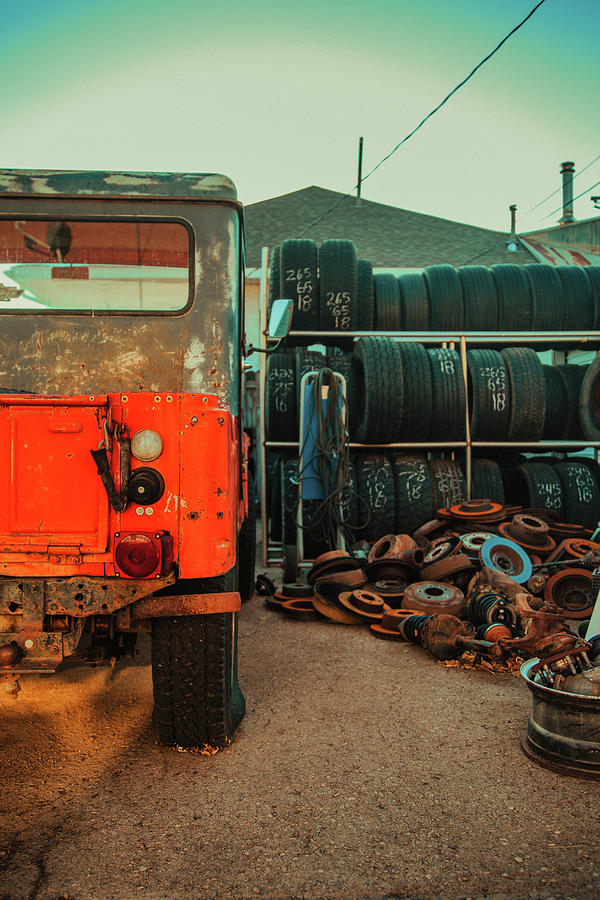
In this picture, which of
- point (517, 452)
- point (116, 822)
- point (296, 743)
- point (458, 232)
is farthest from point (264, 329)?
point (458, 232)

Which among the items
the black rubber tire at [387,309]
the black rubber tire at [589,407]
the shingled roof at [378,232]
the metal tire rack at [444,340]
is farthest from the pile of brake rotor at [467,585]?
the shingled roof at [378,232]

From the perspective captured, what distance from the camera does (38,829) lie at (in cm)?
244

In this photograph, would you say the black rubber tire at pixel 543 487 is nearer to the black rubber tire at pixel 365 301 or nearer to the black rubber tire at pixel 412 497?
the black rubber tire at pixel 412 497

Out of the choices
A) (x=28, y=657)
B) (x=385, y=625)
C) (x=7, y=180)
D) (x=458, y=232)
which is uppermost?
(x=458, y=232)

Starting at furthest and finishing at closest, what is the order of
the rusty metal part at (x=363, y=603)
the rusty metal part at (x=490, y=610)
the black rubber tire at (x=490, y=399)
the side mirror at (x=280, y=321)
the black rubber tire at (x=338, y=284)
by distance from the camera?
the black rubber tire at (x=338, y=284) → the black rubber tire at (x=490, y=399) → the rusty metal part at (x=363, y=603) → the rusty metal part at (x=490, y=610) → the side mirror at (x=280, y=321)

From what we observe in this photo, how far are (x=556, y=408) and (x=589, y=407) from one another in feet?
1.36

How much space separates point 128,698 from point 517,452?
649 cm

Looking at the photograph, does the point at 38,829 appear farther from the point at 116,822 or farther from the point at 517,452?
the point at 517,452

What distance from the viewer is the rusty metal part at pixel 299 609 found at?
5.79 metres

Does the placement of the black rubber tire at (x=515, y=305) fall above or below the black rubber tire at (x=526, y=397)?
above

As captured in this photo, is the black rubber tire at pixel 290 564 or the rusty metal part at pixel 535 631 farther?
the black rubber tire at pixel 290 564

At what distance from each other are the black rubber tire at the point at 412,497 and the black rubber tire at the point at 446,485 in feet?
0.25

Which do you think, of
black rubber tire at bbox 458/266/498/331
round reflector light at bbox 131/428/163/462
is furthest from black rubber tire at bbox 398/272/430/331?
round reflector light at bbox 131/428/163/462

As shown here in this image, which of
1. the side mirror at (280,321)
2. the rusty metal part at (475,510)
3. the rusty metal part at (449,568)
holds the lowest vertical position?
the rusty metal part at (449,568)
